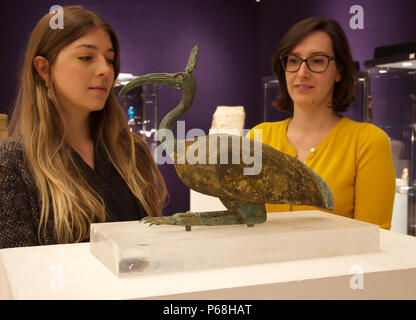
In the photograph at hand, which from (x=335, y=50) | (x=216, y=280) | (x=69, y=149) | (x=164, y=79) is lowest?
(x=216, y=280)

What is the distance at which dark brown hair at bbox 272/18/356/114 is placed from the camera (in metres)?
2.05

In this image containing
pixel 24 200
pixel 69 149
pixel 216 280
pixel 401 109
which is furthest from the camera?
pixel 401 109

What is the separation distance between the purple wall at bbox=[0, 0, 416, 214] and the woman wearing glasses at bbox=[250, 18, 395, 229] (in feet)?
9.73

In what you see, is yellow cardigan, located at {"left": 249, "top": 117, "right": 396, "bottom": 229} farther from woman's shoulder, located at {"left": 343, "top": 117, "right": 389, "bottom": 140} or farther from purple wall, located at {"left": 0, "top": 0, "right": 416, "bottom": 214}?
purple wall, located at {"left": 0, "top": 0, "right": 416, "bottom": 214}

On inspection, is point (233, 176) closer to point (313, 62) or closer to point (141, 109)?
point (313, 62)

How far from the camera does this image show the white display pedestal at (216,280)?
1146 mm

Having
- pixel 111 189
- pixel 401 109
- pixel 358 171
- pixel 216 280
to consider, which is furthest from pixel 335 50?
pixel 401 109

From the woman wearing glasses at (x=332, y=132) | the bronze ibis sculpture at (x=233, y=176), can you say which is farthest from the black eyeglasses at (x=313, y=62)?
the bronze ibis sculpture at (x=233, y=176)

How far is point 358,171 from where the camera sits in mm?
1987

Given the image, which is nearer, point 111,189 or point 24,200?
point 24,200

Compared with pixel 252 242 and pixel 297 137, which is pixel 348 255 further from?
pixel 297 137

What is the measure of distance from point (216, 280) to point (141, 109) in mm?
3922

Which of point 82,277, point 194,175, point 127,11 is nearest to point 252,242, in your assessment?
point 194,175

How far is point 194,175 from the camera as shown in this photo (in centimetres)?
151
